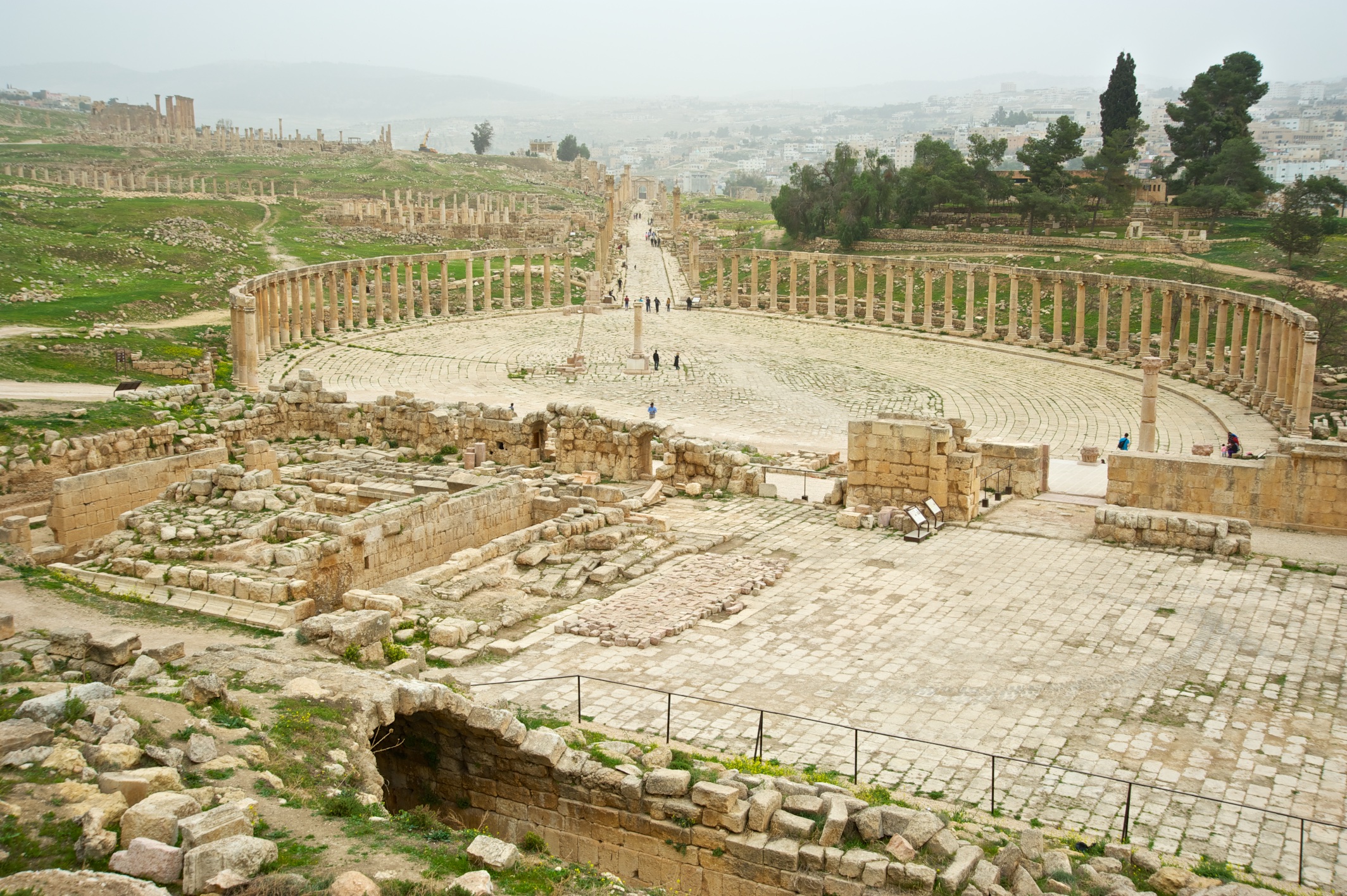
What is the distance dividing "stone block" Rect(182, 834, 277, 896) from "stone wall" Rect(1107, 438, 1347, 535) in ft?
62.8

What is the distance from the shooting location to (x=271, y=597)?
16.6 metres

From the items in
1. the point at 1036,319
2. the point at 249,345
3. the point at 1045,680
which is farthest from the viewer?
the point at 1036,319

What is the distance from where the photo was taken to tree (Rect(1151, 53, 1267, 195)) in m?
74.9

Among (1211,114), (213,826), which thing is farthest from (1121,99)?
(213,826)

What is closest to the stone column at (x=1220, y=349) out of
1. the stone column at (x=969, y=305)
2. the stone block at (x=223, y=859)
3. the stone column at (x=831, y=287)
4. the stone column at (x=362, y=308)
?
the stone column at (x=969, y=305)

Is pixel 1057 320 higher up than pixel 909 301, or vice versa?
pixel 909 301

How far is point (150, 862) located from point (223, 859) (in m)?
0.50

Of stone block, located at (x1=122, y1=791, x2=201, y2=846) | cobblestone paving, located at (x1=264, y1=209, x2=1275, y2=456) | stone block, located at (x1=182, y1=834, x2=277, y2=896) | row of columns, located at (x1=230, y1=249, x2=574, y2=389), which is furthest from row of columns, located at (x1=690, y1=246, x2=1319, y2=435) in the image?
stone block, located at (x1=122, y1=791, x2=201, y2=846)

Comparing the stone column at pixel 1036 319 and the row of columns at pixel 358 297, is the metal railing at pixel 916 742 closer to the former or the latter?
the row of columns at pixel 358 297

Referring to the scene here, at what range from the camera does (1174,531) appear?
20.5 metres

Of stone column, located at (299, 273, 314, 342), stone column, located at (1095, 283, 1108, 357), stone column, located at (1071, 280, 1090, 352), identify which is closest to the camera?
stone column, located at (1095, 283, 1108, 357)

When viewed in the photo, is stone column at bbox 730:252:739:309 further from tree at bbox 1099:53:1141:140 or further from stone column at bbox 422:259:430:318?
tree at bbox 1099:53:1141:140

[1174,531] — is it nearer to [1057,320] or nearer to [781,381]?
[781,381]

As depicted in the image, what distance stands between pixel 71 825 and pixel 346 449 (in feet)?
69.2
